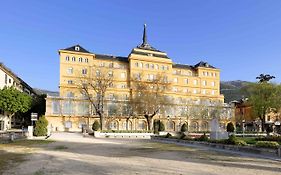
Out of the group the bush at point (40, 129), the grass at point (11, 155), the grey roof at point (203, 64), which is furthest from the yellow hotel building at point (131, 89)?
the grass at point (11, 155)

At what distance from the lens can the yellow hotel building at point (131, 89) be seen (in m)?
75.2

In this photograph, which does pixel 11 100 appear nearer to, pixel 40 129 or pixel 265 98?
pixel 40 129

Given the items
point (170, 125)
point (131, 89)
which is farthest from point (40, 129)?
point (170, 125)

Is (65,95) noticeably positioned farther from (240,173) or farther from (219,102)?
(240,173)

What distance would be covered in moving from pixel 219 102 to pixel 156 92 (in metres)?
38.7

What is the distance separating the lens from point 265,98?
62531 mm

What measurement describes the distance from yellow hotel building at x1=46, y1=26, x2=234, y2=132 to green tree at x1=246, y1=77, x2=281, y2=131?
19.9 metres

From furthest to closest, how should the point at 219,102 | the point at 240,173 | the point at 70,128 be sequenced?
the point at 219,102 → the point at 70,128 → the point at 240,173

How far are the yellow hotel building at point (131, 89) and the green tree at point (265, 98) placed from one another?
19934mm

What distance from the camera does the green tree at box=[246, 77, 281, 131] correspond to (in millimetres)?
60656

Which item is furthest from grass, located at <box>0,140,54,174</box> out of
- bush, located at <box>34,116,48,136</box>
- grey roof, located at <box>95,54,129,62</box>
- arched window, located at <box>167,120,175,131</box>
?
grey roof, located at <box>95,54,129,62</box>

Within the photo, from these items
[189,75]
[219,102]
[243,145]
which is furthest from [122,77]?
[243,145]

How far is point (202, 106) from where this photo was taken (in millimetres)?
84562

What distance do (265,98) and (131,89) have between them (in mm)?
36345
